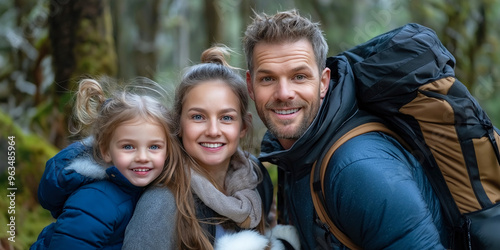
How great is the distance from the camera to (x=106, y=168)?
292 centimetres

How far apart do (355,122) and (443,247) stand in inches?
36.1

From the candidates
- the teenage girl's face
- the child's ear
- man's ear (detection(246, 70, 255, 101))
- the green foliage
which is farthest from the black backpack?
the green foliage

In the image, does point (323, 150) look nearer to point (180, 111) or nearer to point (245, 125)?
point (245, 125)

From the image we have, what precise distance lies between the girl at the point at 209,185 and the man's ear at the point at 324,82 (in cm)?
57

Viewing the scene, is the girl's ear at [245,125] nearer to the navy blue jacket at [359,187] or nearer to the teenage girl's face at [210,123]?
the teenage girl's face at [210,123]

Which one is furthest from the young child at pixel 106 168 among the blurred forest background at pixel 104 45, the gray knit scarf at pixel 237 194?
the blurred forest background at pixel 104 45

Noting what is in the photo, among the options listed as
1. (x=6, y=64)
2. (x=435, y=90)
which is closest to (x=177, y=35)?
(x=6, y=64)

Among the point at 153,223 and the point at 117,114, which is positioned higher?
the point at 117,114

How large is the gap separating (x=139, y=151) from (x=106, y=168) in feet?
0.81

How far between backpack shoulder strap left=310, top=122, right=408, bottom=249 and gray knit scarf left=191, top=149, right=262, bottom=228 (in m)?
0.52

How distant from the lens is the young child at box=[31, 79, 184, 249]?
2.63m

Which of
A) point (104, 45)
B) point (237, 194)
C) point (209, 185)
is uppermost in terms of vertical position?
point (104, 45)

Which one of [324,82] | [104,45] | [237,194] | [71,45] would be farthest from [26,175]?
[324,82]

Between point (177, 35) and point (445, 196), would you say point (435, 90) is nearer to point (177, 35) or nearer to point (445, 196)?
point (445, 196)
